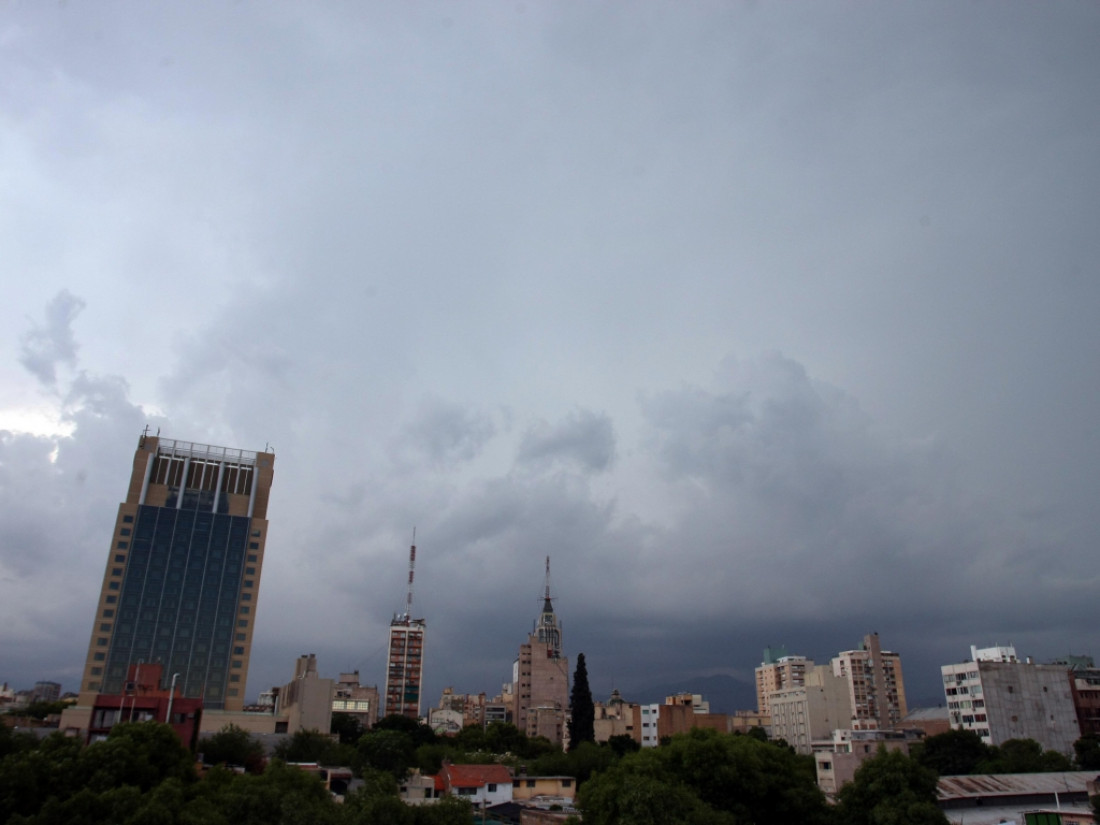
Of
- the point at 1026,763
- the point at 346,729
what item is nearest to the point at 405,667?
the point at 346,729

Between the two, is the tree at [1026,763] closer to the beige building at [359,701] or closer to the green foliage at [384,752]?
the green foliage at [384,752]

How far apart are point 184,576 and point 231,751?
48.4 meters

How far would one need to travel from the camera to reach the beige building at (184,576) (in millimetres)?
106812

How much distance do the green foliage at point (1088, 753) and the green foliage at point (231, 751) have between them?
249 feet

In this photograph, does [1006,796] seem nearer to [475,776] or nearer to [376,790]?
[475,776]

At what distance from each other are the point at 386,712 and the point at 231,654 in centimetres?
5765

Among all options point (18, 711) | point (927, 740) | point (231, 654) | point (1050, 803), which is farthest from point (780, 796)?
point (231, 654)

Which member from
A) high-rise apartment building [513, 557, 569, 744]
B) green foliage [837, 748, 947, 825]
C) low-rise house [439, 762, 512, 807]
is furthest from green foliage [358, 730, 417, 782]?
high-rise apartment building [513, 557, 569, 744]

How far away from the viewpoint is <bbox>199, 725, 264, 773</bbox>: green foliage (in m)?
68.5

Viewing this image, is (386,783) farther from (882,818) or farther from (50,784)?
(882,818)

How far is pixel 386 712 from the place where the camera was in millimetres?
160125

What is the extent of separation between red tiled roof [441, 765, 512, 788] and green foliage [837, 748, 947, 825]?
2813 cm

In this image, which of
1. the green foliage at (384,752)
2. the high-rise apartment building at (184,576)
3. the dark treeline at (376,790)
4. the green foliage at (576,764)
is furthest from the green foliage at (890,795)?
the high-rise apartment building at (184,576)

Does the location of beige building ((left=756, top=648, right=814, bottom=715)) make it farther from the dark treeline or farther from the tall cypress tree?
the dark treeline
